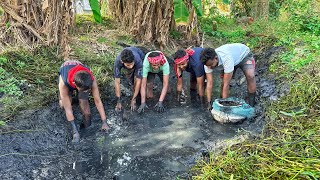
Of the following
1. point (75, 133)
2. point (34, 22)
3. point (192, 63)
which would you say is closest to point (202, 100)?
point (192, 63)

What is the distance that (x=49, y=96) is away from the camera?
5.77 metres

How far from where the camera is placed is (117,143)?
16.1ft

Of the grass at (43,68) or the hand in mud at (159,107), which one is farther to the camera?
the hand in mud at (159,107)

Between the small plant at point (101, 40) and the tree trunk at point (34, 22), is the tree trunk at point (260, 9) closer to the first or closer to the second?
the small plant at point (101, 40)

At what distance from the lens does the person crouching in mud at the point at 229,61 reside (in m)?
5.02

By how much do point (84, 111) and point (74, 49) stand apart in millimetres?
2845

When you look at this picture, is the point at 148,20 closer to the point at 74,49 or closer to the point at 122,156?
the point at 74,49

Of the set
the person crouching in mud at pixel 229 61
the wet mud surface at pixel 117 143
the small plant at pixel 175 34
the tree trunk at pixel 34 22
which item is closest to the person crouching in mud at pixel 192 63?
the person crouching in mud at pixel 229 61

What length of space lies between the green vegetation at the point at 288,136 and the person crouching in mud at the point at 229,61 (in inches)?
24.7

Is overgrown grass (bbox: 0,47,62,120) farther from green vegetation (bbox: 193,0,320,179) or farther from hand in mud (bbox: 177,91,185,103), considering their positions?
green vegetation (bbox: 193,0,320,179)

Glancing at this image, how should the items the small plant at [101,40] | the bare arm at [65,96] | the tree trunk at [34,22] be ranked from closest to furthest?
the bare arm at [65,96] → the tree trunk at [34,22] → the small plant at [101,40]

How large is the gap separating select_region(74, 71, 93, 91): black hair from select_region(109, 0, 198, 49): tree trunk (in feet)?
14.3

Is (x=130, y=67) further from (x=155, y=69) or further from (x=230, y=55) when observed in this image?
(x=230, y=55)

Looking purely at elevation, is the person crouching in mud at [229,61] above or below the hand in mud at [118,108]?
above
